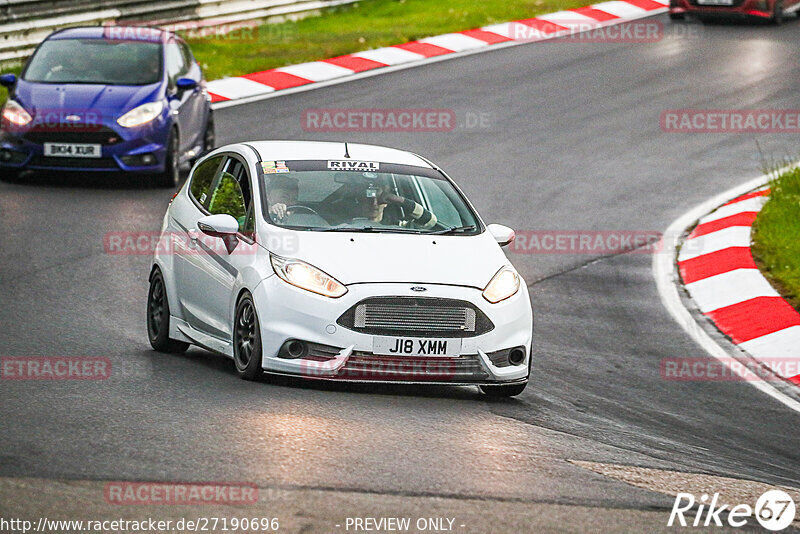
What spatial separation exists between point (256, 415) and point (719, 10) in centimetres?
2070

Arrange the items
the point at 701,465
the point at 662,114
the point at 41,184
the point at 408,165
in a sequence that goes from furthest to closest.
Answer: the point at 662,114
the point at 41,184
the point at 408,165
the point at 701,465

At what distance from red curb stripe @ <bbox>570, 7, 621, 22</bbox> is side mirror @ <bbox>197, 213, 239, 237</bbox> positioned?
1882 cm

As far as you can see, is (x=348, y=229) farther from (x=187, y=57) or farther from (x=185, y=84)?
(x=187, y=57)

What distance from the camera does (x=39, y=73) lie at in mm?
17625

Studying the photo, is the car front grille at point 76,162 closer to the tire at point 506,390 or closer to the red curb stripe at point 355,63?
the red curb stripe at point 355,63

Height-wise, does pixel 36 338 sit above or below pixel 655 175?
above

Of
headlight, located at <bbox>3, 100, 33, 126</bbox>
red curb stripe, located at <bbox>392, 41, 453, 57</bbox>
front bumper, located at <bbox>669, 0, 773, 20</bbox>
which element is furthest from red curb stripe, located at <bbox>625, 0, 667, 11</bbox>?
headlight, located at <bbox>3, 100, 33, 126</bbox>

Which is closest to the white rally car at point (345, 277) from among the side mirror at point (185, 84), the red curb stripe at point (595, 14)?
the side mirror at point (185, 84)

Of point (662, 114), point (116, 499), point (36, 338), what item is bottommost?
point (662, 114)

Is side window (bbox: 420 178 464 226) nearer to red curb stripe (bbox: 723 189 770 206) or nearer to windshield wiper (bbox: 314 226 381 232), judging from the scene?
windshield wiper (bbox: 314 226 381 232)

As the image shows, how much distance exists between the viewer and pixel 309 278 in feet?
30.3

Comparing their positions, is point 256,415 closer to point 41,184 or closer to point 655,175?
point 41,184

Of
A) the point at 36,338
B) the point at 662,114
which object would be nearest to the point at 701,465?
the point at 36,338

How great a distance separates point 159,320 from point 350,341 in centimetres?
231
